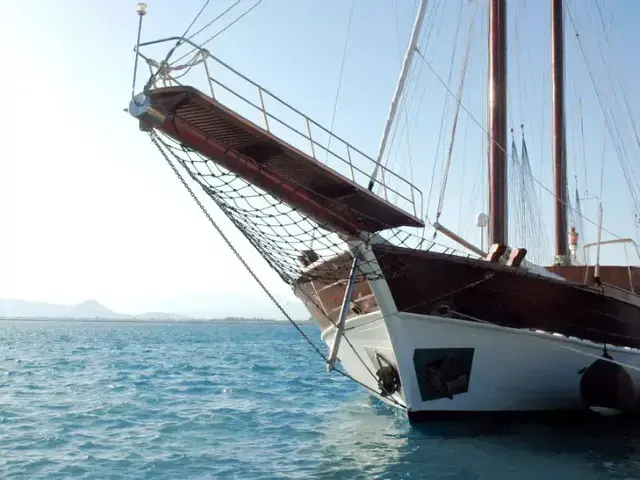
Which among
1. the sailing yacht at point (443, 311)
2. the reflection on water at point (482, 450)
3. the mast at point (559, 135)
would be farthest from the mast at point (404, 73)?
the mast at point (559, 135)

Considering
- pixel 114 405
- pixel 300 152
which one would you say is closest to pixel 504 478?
pixel 300 152

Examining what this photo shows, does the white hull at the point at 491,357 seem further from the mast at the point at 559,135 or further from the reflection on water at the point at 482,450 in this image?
the mast at the point at 559,135

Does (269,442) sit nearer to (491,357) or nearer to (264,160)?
(491,357)

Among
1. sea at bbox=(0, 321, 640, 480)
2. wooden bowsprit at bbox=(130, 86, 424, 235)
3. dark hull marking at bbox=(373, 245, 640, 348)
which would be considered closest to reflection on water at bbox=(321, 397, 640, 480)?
sea at bbox=(0, 321, 640, 480)

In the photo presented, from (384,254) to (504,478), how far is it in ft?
13.0

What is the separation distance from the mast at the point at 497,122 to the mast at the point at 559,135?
11.7 feet

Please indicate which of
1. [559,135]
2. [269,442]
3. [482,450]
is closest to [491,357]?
[482,450]

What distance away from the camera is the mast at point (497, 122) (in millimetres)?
16219

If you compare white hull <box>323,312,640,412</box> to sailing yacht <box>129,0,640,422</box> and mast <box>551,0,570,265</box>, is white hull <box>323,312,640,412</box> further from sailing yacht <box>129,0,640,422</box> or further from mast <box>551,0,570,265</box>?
mast <box>551,0,570,265</box>

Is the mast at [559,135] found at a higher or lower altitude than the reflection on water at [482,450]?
higher

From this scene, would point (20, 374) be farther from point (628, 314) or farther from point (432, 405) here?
point (628, 314)

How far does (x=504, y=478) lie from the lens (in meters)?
9.24

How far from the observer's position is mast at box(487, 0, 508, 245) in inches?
639

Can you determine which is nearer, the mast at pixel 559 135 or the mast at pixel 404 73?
the mast at pixel 404 73
